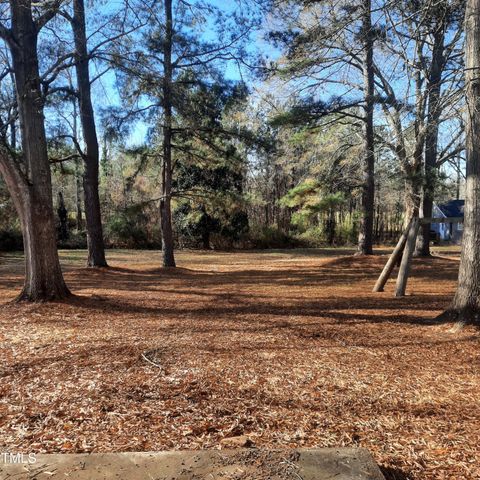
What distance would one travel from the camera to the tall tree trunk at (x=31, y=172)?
6.92 meters

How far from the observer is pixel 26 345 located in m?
4.95

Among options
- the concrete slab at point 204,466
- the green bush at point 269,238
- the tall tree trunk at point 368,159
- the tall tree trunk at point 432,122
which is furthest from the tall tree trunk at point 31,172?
the green bush at point 269,238

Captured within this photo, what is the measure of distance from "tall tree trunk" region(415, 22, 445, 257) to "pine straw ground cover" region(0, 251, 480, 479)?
3.18 m

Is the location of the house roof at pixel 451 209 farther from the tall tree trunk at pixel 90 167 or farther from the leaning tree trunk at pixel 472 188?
the leaning tree trunk at pixel 472 188

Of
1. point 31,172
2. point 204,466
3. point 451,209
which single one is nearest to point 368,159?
point 31,172

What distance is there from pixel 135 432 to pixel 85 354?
198 centimetres

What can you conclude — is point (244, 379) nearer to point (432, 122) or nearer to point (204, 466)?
point (204, 466)

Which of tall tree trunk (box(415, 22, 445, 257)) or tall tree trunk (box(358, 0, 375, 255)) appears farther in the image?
tall tree trunk (box(358, 0, 375, 255))

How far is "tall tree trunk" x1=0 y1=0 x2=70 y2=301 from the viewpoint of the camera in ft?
22.7

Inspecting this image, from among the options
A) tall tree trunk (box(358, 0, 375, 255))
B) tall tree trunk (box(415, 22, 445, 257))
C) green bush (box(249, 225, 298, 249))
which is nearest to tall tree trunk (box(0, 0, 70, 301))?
tall tree trunk (box(415, 22, 445, 257))

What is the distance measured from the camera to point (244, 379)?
12.7ft

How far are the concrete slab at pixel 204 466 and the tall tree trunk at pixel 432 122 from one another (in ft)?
16.7

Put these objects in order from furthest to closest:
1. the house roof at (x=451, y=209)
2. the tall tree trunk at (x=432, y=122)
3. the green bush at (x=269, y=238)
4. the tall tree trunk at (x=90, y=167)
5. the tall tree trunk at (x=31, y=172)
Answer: the house roof at (x=451, y=209), the green bush at (x=269, y=238), the tall tree trunk at (x=90, y=167), the tall tree trunk at (x=31, y=172), the tall tree trunk at (x=432, y=122)

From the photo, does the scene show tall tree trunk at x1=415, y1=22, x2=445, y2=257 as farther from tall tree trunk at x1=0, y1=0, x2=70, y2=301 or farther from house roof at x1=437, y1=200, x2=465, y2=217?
house roof at x1=437, y1=200, x2=465, y2=217
